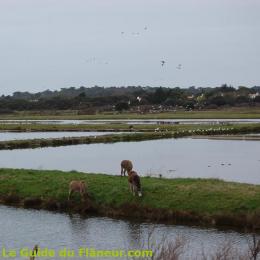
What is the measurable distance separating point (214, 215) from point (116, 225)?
3262 millimetres

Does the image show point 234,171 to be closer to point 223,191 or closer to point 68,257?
point 223,191

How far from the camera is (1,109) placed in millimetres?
133750

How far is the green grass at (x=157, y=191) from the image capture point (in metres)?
19.8

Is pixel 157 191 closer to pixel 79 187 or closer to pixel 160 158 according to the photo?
pixel 79 187

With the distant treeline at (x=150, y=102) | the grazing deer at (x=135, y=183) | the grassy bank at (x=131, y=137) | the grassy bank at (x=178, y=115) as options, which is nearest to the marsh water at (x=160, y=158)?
the grassy bank at (x=131, y=137)

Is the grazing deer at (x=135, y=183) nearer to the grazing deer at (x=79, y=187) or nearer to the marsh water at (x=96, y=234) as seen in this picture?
the marsh water at (x=96, y=234)

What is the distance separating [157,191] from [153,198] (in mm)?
510

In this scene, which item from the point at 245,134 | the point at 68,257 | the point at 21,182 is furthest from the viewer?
the point at 245,134

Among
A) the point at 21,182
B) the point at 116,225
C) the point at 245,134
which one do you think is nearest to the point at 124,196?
the point at 116,225

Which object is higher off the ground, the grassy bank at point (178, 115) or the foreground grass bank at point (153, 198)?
the grassy bank at point (178, 115)

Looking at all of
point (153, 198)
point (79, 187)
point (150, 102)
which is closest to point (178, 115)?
point (150, 102)

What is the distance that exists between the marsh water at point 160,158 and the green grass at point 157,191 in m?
4.78

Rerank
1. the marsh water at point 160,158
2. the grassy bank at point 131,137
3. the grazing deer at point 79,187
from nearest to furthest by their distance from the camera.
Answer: the grazing deer at point 79,187
the marsh water at point 160,158
the grassy bank at point 131,137

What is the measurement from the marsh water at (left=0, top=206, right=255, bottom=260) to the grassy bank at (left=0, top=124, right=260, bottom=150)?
26.8 m
